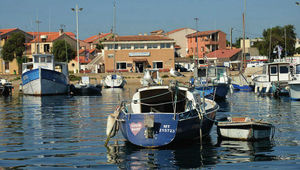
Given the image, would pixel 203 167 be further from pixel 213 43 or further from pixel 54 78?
pixel 213 43

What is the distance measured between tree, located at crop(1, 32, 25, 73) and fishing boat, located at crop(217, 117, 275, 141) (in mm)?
82929

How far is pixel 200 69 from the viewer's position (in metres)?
41.0

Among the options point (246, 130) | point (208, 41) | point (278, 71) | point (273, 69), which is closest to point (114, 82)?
point (273, 69)

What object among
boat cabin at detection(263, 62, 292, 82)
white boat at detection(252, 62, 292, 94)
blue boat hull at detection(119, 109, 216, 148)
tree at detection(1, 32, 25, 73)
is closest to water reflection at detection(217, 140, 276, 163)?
blue boat hull at detection(119, 109, 216, 148)

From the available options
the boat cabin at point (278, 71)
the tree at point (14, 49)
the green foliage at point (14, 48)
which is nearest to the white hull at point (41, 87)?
the boat cabin at point (278, 71)

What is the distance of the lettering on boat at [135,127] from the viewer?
15.4m

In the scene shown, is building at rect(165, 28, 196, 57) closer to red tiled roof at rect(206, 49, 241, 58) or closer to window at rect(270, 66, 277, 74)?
red tiled roof at rect(206, 49, 241, 58)

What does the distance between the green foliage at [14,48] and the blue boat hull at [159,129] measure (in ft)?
275

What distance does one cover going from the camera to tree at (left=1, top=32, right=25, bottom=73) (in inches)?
3782

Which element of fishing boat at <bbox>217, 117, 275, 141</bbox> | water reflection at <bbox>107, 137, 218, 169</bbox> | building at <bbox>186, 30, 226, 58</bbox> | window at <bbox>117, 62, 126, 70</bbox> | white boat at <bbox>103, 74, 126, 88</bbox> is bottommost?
water reflection at <bbox>107, 137, 218, 169</bbox>

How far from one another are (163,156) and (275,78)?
30.5 meters

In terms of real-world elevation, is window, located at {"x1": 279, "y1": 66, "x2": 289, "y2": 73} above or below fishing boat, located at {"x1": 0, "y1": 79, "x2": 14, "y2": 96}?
above

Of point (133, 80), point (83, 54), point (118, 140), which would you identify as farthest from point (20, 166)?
point (83, 54)

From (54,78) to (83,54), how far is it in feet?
198
